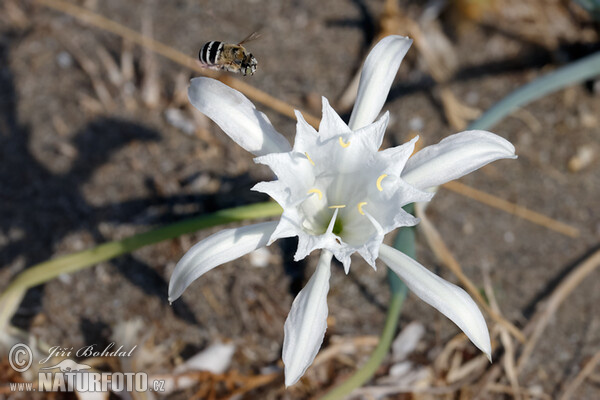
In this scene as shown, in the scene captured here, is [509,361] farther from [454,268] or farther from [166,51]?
[166,51]

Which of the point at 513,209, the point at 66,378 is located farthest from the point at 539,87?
the point at 66,378

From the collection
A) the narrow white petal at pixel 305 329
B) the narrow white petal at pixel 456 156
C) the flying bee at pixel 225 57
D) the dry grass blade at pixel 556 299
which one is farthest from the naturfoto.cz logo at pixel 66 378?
the dry grass blade at pixel 556 299

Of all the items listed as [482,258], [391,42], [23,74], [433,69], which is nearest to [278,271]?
[482,258]

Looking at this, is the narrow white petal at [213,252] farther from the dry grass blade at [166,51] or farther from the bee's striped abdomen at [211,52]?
the dry grass blade at [166,51]

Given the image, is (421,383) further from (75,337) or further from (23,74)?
(23,74)

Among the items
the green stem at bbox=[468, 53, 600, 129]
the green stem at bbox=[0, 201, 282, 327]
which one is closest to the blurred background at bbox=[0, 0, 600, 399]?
the green stem at bbox=[0, 201, 282, 327]
